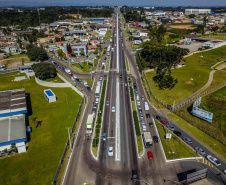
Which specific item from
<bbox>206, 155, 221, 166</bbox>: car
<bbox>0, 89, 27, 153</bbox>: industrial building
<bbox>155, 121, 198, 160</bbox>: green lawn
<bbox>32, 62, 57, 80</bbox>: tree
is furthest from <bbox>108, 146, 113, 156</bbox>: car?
<bbox>32, 62, 57, 80</bbox>: tree

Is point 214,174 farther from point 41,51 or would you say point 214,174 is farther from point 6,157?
point 41,51

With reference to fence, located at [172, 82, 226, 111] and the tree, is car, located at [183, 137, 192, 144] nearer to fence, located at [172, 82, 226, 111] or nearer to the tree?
fence, located at [172, 82, 226, 111]

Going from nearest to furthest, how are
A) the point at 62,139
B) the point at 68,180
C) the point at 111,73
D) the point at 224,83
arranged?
the point at 68,180 → the point at 62,139 → the point at 224,83 → the point at 111,73

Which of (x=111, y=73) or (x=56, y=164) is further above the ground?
(x=111, y=73)

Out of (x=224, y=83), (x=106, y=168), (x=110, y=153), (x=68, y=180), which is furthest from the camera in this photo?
(x=224, y=83)

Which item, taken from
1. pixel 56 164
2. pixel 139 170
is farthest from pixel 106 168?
pixel 56 164

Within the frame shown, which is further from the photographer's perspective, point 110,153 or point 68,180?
point 110,153

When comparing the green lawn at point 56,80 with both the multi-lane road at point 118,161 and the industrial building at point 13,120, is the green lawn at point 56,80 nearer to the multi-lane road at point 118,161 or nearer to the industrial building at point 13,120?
the industrial building at point 13,120
